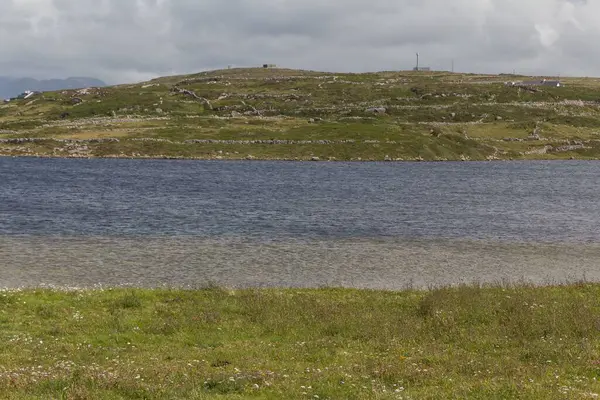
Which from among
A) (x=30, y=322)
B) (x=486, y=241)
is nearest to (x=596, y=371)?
(x=30, y=322)

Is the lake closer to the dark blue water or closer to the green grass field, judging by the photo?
the dark blue water

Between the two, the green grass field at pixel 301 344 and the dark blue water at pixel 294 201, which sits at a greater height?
the green grass field at pixel 301 344

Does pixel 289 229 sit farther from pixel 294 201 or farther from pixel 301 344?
pixel 301 344

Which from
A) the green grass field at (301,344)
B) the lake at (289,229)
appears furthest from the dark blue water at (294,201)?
the green grass field at (301,344)

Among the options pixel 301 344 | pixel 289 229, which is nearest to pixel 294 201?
pixel 289 229

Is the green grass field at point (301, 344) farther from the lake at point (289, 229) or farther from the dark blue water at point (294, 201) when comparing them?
the dark blue water at point (294, 201)

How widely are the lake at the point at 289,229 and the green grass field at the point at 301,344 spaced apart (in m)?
7.64

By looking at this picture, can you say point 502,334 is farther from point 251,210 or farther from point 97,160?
point 97,160

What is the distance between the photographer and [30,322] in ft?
86.1

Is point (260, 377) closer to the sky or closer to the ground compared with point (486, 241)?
closer to the sky

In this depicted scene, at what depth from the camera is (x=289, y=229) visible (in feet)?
205

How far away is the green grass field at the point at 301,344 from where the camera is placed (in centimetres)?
1694

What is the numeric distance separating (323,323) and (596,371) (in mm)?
11254

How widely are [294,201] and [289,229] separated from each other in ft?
79.8
